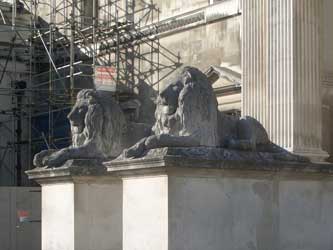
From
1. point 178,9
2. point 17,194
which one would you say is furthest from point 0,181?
point 178,9

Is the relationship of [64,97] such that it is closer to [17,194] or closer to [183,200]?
[17,194]

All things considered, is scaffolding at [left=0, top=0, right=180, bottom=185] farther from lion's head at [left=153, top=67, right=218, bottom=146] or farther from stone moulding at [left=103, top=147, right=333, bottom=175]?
lion's head at [left=153, top=67, right=218, bottom=146]

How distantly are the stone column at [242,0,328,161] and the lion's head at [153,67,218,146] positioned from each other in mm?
2311

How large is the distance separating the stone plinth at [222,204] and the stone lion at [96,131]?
1845mm

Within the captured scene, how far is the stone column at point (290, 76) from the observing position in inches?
465

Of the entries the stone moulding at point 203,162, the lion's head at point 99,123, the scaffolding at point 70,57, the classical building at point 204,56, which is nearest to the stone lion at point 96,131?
the lion's head at point 99,123

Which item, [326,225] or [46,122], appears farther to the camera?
[46,122]

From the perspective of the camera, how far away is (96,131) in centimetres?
1164

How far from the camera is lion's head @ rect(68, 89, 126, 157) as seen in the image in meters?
11.6

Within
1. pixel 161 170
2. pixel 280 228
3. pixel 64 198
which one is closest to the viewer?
pixel 161 170

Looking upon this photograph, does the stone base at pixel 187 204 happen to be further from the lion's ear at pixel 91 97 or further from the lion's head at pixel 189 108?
the lion's ear at pixel 91 97

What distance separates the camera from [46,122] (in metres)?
25.0

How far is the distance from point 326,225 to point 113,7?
12314mm

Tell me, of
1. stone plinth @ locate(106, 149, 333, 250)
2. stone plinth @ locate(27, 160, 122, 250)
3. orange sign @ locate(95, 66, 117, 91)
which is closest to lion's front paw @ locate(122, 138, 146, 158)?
stone plinth @ locate(106, 149, 333, 250)
